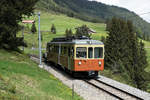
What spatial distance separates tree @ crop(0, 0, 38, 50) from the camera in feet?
77.9

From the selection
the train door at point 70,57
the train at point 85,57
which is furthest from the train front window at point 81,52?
the train door at point 70,57

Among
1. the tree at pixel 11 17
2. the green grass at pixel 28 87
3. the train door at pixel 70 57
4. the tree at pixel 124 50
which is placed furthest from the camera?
the tree at pixel 124 50

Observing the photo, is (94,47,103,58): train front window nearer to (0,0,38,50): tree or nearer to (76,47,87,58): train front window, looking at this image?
(76,47,87,58): train front window

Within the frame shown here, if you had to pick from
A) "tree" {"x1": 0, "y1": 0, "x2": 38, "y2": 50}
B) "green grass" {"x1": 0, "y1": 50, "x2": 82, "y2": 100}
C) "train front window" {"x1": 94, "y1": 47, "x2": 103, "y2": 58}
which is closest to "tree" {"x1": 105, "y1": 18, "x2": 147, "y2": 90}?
"tree" {"x1": 0, "y1": 0, "x2": 38, "y2": 50}

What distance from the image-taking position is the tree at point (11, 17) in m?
23.8

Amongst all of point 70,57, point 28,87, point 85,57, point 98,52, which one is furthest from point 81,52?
point 28,87

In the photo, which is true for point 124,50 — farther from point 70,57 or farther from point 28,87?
point 28,87

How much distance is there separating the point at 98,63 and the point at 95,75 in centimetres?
111

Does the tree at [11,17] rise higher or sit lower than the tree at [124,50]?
higher

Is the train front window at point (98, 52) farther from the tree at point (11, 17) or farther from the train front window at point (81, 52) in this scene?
the tree at point (11, 17)

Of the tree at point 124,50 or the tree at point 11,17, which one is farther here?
the tree at point 124,50

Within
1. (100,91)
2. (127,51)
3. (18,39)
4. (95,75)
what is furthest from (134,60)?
(100,91)

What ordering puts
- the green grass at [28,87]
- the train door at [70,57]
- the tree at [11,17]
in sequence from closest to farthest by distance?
the green grass at [28,87], the train door at [70,57], the tree at [11,17]

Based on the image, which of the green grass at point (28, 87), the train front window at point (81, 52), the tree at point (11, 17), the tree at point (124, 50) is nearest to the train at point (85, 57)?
the train front window at point (81, 52)
